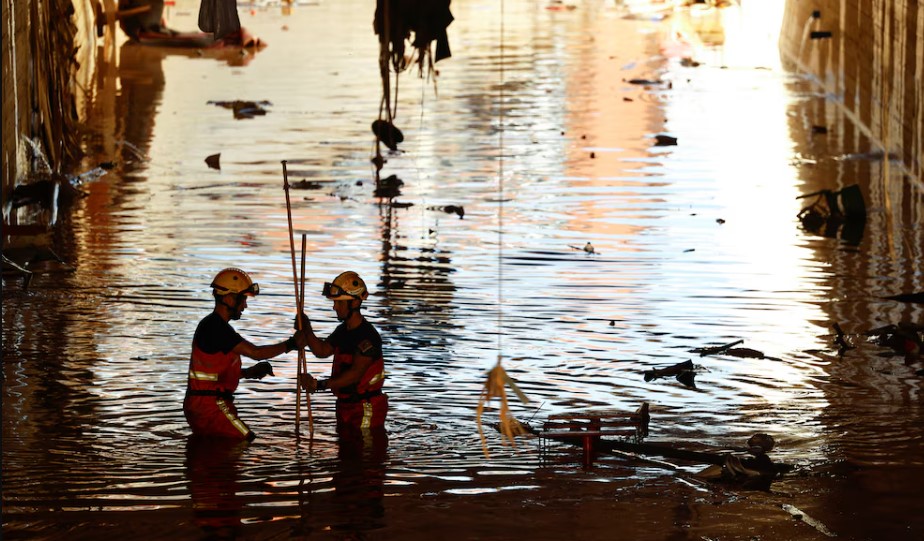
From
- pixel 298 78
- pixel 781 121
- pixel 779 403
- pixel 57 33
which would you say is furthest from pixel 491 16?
pixel 779 403

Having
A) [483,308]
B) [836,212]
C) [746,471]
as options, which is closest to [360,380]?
[746,471]

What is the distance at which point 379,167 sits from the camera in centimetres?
1809

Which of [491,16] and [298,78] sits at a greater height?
[491,16]

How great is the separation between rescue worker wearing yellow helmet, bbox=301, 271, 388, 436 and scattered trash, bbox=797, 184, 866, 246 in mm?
7786

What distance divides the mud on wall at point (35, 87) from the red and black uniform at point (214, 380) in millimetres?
7960

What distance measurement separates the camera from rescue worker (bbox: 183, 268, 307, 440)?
8.80 meters

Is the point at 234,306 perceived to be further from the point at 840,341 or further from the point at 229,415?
the point at 840,341

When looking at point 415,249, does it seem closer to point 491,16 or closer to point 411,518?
point 411,518

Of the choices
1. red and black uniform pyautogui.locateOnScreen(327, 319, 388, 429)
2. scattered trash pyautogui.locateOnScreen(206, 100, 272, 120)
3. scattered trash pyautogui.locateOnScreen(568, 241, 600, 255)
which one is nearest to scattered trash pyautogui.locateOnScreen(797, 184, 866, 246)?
scattered trash pyautogui.locateOnScreen(568, 241, 600, 255)

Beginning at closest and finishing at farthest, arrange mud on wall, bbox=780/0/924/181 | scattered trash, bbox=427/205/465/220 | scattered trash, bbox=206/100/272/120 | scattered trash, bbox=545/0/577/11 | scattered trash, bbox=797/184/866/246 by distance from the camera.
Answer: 1. scattered trash, bbox=797/184/866/246
2. scattered trash, bbox=427/205/465/220
3. mud on wall, bbox=780/0/924/181
4. scattered trash, bbox=206/100/272/120
5. scattered trash, bbox=545/0/577/11

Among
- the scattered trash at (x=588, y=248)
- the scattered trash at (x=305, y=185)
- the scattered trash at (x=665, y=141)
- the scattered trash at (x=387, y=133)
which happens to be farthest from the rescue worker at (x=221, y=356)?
the scattered trash at (x=665, y=141)

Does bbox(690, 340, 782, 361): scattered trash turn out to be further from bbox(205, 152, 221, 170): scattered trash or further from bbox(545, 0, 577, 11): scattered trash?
bbox(545, 0, 577, 11): scattered trash

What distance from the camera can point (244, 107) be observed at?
77.6ft

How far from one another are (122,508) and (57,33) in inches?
477
